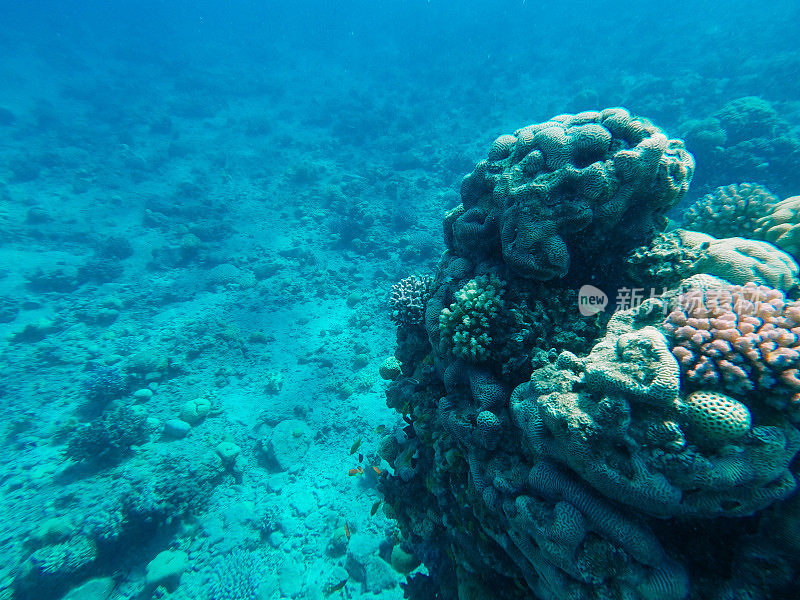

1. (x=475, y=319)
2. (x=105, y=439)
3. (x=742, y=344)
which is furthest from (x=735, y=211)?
(x=105, y=439)

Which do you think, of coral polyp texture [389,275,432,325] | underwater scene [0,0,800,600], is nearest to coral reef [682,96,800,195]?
underwater scene [0,0,800,600]

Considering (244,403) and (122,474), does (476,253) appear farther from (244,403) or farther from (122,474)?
(122,474)

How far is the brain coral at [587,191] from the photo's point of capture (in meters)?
3.59

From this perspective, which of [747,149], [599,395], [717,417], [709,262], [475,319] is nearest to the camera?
[717,417]

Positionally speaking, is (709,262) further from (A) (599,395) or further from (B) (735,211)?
(B) (735,211)

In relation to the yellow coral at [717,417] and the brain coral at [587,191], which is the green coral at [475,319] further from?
the yellow coral at [717,417]

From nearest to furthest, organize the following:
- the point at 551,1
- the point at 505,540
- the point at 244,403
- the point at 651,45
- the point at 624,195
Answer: the point at 505,540 < the point at 624,195 < the point at 244,403 < the point at 651,45 < the point at 551,1

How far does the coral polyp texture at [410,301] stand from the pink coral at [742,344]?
11.4 feet

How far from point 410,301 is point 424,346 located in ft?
2.94

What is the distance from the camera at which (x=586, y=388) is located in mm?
2898

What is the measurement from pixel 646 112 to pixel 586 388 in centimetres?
2574

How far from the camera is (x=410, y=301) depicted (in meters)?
6.09

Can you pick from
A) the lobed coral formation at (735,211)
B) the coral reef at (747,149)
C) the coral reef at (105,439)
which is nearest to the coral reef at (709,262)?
the lobed coral formation at (735,211)

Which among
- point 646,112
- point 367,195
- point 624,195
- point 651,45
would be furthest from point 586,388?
point 651,45
